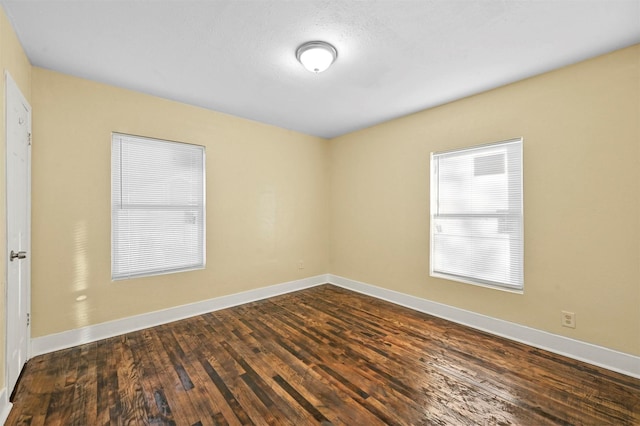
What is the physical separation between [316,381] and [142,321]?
7.32ft

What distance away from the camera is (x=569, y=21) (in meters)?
1.96

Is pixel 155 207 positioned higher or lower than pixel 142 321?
higher

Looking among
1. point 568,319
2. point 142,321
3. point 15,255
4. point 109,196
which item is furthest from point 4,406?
point 568,319

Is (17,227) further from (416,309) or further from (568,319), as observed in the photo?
(568,319)

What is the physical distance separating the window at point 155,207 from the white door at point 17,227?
68 centimetres

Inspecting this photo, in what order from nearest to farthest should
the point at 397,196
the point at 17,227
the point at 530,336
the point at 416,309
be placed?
the point at 17,227 → the point at 530,336 → the point at 416,309 → the point at 397,196

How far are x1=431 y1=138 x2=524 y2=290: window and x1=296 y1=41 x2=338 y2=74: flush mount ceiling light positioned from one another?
2.01 m

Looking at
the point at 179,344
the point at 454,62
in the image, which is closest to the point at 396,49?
the point at 454,62

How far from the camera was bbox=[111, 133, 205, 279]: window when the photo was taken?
306 centimetres

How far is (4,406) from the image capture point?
178 centimetres

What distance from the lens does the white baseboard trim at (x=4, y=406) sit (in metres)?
1.74

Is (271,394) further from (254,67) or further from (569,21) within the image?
(569,21)

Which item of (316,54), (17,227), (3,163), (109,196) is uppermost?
(316,54)

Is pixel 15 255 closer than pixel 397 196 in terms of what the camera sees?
Yes
